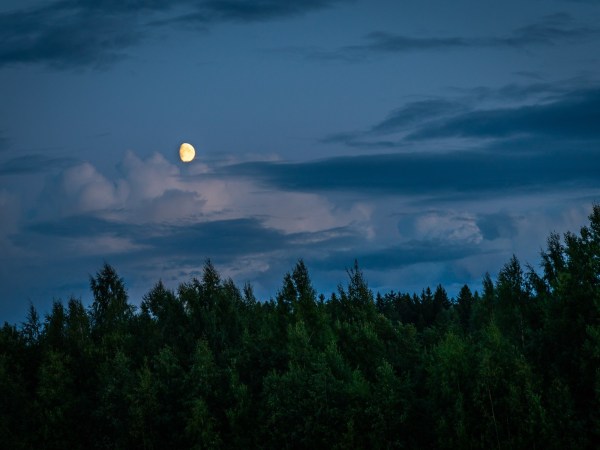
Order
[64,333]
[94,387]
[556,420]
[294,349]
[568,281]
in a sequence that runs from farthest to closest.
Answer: [64,333] → [94,387] → [294,349] → [568,281] → [556,420]

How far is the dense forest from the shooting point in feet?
220

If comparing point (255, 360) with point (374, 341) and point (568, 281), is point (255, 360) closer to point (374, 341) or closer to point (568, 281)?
point (374, 341)

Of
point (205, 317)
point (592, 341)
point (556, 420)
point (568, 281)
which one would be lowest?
point (556, 420)

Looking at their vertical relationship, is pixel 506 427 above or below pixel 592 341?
below

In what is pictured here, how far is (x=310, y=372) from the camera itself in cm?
8025

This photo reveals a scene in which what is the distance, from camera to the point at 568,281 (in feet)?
232

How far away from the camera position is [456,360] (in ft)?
232

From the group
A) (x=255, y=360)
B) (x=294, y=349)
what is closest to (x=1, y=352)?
(x=255, y=360)

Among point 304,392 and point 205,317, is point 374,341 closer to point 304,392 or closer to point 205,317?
point 304,392

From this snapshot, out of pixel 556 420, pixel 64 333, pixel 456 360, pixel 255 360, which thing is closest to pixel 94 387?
pixel 64 333

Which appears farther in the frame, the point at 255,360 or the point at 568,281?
the point at 255,360

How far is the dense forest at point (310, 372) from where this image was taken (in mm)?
67188

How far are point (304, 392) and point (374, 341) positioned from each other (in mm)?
11583

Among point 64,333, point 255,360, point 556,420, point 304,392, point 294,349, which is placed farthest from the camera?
point 64,333
